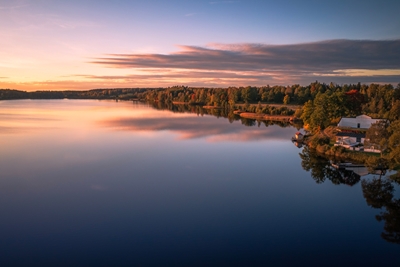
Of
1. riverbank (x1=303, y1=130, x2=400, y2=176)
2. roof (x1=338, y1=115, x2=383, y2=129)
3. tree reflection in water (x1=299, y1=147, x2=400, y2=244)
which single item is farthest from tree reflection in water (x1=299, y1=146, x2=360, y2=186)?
roof (x1=338, y1=115, x2=383, y2=129)

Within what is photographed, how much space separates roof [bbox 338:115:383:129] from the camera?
27062 millimetres

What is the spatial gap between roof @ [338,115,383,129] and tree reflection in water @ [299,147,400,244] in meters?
7.55

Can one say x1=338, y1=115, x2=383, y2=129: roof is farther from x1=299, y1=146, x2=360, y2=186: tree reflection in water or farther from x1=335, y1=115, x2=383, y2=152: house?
x1=299, y1=146, x2=360, y2=186: tree reflection in water

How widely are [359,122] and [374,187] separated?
529 inches

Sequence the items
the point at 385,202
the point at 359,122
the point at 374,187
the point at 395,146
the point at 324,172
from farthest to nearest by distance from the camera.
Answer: the point at 359,122 → the point at 324,172 → the point at 395,146 → the point at 374,187 → the point at 385,202

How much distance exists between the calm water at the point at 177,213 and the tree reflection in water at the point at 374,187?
20cm

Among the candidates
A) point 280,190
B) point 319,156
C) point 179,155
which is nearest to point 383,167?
point 319,156

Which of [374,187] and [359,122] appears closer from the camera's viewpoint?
[374,187]

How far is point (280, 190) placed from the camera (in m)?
15.0

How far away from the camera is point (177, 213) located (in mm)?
12242

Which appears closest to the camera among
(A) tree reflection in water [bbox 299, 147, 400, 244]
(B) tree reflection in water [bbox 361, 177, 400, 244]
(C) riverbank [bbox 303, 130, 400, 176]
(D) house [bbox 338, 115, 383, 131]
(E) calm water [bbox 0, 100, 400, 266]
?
(E) calm water [bbox 0, 100, 400, 266]

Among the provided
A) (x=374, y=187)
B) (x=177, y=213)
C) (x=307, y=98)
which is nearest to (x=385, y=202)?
(x=374, y=187)

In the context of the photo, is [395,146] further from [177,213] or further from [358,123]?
[177,213]

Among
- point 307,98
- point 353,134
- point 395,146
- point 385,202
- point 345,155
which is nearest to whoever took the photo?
point 385,202
